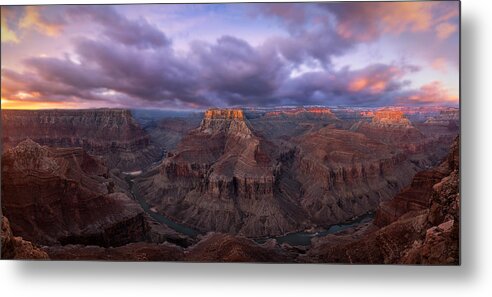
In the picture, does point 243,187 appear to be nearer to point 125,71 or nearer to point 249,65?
point 249,65

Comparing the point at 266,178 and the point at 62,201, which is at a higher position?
the point at 266,178

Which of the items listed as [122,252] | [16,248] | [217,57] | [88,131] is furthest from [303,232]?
[16,248]

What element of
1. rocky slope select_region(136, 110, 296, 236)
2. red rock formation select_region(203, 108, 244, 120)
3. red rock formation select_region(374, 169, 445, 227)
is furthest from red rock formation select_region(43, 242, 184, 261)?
red rock formation select_region(374, 169, 445, 227)

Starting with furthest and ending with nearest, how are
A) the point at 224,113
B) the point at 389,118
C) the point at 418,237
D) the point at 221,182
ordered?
the point at 221,182
the point at 224,113
the point at 389,118
the point at 418,237

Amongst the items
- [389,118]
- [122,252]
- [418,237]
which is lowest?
[122,252]

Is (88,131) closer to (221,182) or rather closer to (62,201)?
(62,201)

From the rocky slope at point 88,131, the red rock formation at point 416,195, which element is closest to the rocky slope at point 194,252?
the rocky slope at point 88,131

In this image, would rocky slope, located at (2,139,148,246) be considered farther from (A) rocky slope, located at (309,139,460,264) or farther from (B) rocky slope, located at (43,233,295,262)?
(A) rocky slope, located at (309,139,460,264)

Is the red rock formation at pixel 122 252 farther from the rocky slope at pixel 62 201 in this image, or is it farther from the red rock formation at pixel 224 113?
the red rock formation at pixel 224 113
